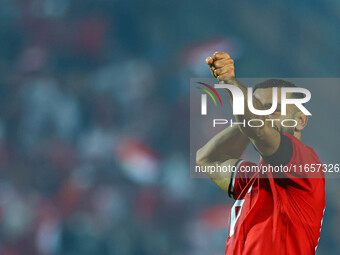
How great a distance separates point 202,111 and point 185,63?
0.25 meters

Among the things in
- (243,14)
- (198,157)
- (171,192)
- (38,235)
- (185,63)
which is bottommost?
(38,235)

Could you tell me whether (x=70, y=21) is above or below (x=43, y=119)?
above

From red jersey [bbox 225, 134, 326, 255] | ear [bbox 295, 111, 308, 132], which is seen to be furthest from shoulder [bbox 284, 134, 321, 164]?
ear [bbox 295, 111, 308, 132]

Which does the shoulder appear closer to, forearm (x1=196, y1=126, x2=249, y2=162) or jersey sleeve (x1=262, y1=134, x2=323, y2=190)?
jersey sleeve (x1=262, y1=134, x2=323, y2=190)

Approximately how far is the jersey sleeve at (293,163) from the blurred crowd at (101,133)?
42 cm

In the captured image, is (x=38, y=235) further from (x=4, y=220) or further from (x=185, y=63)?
(x=185, y=63)

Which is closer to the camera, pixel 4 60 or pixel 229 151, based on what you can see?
pixel 229 151

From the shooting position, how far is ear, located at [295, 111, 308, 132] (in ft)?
6.34

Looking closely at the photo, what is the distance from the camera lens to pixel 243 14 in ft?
7.39

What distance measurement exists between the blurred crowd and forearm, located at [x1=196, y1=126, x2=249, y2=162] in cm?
18

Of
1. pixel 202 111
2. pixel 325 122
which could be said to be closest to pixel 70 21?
pixel 202 111

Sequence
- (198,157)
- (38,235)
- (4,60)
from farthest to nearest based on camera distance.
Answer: (4,60)
(38,235)
(198,157)

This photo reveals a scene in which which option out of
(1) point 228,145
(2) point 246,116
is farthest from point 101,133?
(2) point 246,116

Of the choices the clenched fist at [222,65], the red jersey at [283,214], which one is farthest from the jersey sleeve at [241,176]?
the clenched fist at [222,65]
